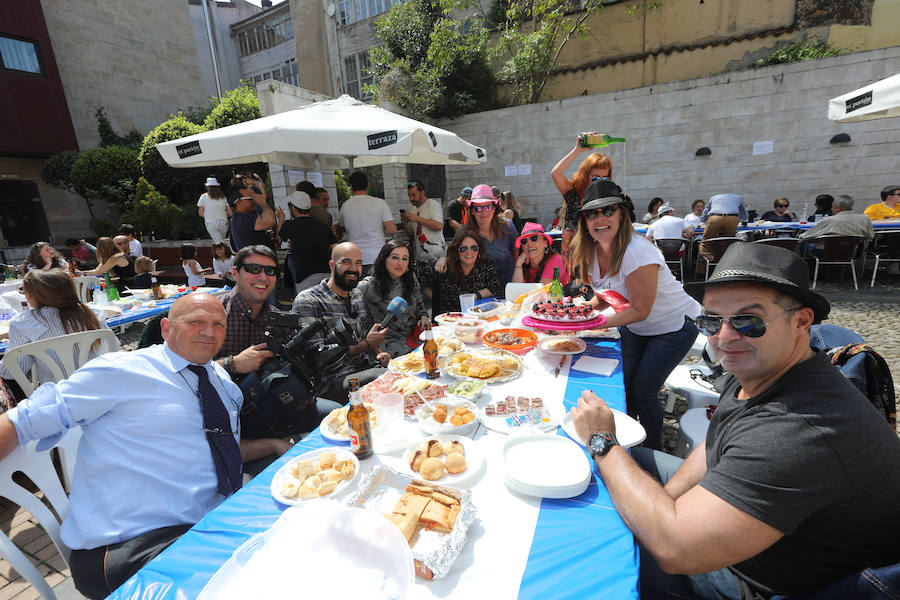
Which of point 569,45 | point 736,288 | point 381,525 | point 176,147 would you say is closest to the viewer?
point 381,525

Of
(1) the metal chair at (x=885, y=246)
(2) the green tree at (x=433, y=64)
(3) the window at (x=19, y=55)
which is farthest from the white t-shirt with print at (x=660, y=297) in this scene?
(3) the window at (x=19, y=55)

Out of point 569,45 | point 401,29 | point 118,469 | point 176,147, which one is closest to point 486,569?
point 118,469

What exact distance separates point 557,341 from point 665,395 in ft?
7.74

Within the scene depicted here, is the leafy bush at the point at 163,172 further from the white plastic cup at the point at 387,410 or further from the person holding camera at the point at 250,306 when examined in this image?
the white plastic cup at the point at 387,410

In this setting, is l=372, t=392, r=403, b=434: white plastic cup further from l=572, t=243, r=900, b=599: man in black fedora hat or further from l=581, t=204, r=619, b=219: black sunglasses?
l=581, t=204, r=619, b=219: black sunglasses

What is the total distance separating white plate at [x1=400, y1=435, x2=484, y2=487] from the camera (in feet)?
4.87

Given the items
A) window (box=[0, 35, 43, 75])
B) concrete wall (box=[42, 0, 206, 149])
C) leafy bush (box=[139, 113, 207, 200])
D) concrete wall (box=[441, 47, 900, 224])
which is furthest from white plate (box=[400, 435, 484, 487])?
concrete wall (box=[42, 0, 206, 149])

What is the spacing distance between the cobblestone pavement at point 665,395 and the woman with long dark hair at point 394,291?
259 cm

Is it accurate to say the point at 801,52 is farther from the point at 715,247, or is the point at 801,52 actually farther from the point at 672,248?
the point at 672,248

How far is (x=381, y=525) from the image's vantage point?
3.47 ft

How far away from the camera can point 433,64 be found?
42.5 feet

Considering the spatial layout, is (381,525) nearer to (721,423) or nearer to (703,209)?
(721,423)

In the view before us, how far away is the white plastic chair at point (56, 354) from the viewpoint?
9.95ft

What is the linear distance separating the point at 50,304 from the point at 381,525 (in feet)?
12.9
